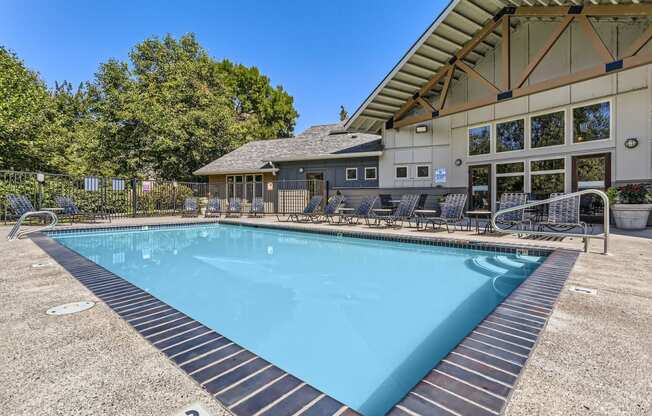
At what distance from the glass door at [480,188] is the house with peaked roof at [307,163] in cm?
385

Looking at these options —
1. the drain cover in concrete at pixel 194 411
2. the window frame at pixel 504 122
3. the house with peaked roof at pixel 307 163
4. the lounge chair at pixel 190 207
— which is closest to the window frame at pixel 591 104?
the window frame at pixel 504 122

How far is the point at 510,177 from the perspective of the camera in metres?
10.5

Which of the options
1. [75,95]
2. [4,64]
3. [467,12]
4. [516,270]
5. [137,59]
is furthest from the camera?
[75,95]

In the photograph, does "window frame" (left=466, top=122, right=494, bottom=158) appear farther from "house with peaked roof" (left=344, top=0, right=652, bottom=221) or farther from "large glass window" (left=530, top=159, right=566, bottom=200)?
"large glass window" (left=530, top=159, right=566, bottom=200)

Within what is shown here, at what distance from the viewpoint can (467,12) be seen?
889 cm

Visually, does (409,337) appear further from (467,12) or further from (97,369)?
(467,12)

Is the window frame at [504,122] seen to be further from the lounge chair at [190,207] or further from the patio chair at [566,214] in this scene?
the lounge chair at [190,207]

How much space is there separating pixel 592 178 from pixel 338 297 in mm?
8703

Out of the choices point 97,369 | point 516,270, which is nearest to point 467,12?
point 516,270

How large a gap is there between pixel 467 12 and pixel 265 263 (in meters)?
8.51

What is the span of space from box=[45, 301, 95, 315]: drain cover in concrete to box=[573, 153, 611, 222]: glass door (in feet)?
36.5

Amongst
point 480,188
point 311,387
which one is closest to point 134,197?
point 480,188

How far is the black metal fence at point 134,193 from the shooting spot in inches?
460

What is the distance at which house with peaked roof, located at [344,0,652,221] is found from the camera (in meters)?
7.94
